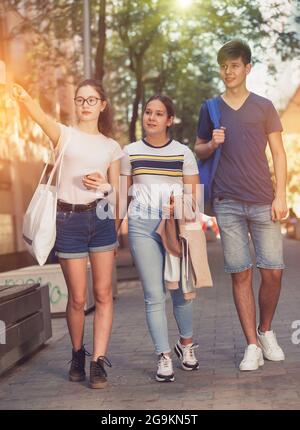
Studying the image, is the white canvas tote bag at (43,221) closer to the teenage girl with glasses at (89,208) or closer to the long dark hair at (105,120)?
the teenage girl with glasses at (89,208)

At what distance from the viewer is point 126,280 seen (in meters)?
17.0

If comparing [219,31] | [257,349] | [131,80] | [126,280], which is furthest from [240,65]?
[131,80]

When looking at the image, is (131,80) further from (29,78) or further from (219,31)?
(219,31)

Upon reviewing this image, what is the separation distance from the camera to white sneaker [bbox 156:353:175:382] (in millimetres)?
5840

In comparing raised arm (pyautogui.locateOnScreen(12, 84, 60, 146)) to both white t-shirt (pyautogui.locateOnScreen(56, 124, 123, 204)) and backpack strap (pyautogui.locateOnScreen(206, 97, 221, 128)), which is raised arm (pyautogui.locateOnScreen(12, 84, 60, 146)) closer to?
white t-shirt (pyautogui.locateOnScreen(56, 124, 123, 204))

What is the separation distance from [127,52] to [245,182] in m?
20.7

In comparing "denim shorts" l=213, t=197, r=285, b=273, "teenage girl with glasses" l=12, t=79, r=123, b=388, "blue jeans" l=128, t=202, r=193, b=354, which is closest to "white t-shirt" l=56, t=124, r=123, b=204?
"teenage girl with glasses" l=12, t=79, r=123, b=388

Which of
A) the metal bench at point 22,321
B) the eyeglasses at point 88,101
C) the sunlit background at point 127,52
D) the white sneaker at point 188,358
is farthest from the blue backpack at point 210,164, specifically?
the sunlit background at point 127,52

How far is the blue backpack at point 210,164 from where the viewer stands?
239 inches

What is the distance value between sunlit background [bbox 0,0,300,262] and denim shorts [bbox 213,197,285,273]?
27.9 feet

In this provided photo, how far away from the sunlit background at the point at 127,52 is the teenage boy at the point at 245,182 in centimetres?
827

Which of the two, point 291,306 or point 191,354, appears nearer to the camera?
point 191,354

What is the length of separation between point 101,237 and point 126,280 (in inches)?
444

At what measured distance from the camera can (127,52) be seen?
2619 centimetres
